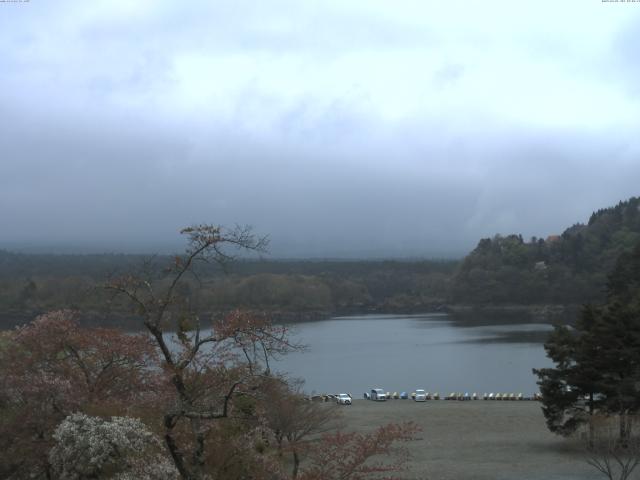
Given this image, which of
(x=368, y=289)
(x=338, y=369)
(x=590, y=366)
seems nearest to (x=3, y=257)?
(x=368, y=289)

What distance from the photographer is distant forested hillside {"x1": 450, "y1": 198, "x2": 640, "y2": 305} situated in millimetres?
95688

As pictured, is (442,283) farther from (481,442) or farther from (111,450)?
(111,450)

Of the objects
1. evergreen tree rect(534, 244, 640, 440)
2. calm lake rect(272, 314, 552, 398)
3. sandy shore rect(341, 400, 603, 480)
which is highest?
evergreen tree rect(534, 244, 640, 440)

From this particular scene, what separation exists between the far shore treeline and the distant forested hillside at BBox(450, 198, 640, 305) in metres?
0.13

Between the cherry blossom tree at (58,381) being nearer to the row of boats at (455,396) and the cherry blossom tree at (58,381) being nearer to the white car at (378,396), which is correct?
the row of boats at (455,396)

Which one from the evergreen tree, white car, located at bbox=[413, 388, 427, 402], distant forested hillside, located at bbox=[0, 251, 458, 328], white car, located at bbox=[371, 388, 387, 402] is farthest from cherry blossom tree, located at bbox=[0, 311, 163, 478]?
distant forested hillside, located at bbox=[0, 251, 458, 328]

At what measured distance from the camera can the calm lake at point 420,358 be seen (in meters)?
41.7

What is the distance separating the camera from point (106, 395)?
10.8 m

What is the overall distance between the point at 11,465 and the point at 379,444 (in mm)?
5077

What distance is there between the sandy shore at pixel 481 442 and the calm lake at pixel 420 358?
5.33 m

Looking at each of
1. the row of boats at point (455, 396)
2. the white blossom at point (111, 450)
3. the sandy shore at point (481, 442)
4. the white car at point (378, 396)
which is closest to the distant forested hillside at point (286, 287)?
the row of boats at point (455, 396)

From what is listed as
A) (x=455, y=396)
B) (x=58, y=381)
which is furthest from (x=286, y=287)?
(x=58, y=381)

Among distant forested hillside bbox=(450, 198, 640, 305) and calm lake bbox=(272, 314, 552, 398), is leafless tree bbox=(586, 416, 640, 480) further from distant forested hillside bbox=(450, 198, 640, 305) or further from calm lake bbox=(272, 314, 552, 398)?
distant forested hillside bbox=(450, 198, 640, 305)

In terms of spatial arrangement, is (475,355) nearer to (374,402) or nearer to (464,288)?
(374,402)
